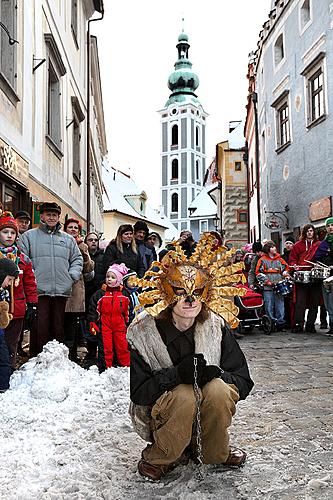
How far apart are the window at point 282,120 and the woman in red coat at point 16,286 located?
44.5 ft

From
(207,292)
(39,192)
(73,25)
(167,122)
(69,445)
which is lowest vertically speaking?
(69,445)

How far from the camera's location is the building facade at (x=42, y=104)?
27.1 ft

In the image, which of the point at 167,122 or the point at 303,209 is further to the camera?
the point at 167,122

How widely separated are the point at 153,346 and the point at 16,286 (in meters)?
2.67

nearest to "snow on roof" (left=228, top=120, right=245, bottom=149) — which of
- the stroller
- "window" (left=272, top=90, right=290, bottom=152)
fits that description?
"window" (left=272, top=90, right=290, bottom=152)

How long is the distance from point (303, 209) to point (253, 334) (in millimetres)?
7261

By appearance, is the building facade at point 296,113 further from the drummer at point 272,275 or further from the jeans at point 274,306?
the jeans at point 274,306

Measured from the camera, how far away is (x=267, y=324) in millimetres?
10328

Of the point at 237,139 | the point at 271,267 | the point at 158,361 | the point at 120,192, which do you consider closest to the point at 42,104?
the point at 271,267

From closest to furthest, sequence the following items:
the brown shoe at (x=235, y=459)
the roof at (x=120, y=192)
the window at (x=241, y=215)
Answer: the brown shoe at (x=235, y=459)
the window at (x=241, y=215)
the roof at (x=120, y=192)

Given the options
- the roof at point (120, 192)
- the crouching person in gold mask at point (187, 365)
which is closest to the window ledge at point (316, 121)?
the crouching person in gold mask at point (187, 365)

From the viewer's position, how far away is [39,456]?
3629 mm

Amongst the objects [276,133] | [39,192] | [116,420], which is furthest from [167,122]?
[116,420]

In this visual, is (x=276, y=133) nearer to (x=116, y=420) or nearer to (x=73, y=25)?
(x=73, y=25)
